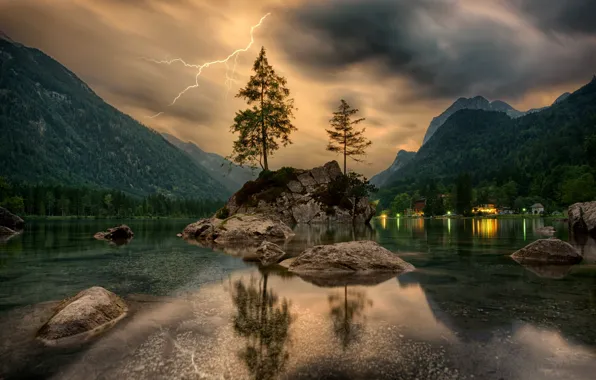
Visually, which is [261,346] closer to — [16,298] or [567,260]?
[16,298]

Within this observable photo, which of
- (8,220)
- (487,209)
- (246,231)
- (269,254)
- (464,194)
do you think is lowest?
(269,254)

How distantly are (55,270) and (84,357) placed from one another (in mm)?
12555

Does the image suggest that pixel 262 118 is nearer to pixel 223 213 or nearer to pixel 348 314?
pixel 223 213

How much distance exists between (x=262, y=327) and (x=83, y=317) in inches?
159

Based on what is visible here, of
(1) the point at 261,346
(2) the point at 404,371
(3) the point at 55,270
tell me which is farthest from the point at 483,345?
(3) the point at 55,270

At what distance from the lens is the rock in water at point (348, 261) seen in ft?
49.3

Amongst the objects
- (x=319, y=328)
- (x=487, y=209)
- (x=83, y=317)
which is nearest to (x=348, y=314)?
(x=319, y=328)

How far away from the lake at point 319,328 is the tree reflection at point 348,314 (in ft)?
0.14

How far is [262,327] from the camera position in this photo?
7.40 m

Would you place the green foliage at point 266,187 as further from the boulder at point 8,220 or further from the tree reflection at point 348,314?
the tree reflection at point 348,314

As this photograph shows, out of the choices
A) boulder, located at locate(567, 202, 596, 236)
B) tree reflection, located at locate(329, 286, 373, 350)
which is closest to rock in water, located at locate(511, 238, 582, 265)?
tree reflection, located at locate(329, 286, 373, 350)

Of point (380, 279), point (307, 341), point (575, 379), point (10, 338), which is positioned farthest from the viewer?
point (380, 279)

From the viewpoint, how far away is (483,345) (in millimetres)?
6332

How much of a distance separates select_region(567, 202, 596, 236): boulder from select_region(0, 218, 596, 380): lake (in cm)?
2851
